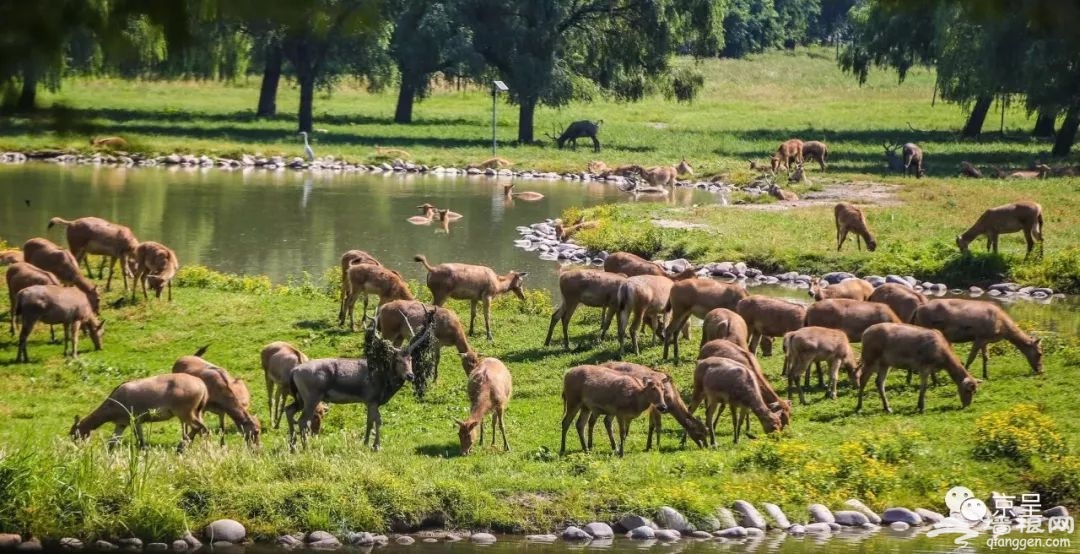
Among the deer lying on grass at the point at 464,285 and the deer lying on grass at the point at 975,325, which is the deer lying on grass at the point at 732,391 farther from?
the deer lying on grass at the point at 464,285

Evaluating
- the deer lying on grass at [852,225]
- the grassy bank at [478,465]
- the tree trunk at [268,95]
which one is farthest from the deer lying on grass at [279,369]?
the tree trunk at [268,95]

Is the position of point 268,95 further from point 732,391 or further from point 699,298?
point 732,391

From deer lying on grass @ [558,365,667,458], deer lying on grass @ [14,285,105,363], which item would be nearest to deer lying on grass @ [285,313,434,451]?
deer lying on grass @ [558,365,667,458]

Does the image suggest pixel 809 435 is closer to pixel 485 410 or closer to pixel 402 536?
pixel 485 410

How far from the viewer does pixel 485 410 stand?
15000 millimetres

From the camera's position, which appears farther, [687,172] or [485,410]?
[687,172]

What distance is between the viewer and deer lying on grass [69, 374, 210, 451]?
14164 millimetres

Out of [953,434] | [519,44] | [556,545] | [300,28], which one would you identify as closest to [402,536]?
[556,545]

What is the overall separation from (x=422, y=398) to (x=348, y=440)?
8.50ft

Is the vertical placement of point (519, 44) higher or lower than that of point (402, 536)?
higher

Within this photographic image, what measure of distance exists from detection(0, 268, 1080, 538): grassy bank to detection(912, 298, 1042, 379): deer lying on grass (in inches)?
16.4

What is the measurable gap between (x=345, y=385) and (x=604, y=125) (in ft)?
173

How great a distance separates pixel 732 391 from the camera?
1526 centimetres

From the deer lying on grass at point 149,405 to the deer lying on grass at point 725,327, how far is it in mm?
6740
